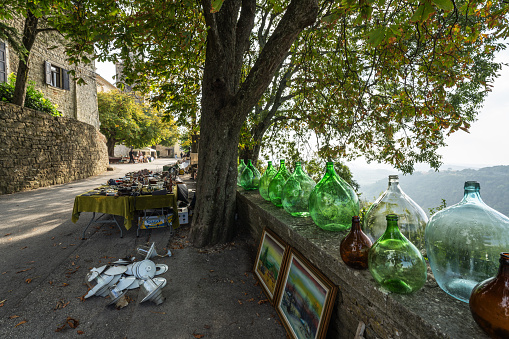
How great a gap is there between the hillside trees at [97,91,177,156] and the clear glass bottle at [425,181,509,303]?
836 inches

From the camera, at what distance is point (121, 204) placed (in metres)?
4.05

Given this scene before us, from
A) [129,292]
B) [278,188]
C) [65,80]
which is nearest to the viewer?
[129,292]

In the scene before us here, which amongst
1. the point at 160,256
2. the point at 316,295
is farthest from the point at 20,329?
the point at 316,295

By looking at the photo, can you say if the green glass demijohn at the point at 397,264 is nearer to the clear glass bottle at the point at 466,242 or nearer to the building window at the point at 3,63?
the clear glass bottle at the point at 466,242

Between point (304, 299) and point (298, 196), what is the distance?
3.05ft

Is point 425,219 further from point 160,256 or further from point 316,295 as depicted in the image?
point 160,256

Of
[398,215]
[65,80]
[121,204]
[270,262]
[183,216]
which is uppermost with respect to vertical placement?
[65,80]

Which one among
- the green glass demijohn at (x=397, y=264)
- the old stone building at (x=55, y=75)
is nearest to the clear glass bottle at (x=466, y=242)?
the green glass demijohn at (x=397, y=264)

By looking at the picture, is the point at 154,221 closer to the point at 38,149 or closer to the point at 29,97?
the point at 38,149

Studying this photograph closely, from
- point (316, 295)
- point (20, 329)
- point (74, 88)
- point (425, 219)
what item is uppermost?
point (74, 88)

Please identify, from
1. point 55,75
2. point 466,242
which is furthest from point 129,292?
point 55,75

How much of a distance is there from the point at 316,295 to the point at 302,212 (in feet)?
Result: 2.90

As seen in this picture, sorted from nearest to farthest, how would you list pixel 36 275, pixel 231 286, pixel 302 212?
pixel 302 212
pixel 231 286
pixel 36 275

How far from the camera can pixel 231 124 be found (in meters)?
3.33
